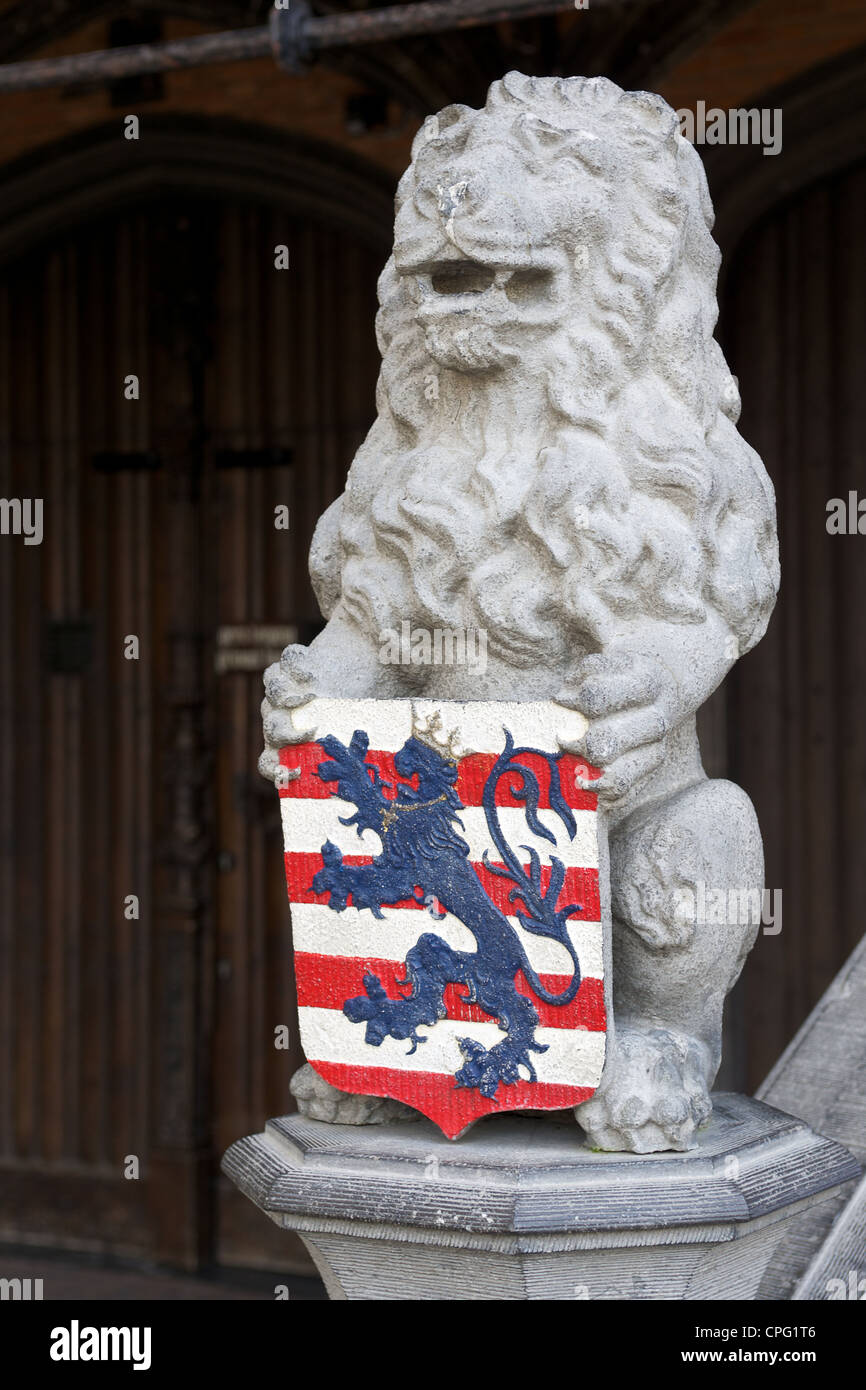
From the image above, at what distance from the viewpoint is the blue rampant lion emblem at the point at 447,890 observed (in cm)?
198

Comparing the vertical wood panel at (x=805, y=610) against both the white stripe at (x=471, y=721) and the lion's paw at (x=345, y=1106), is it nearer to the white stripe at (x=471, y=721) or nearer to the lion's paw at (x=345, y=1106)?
the lion's paw at (x=345, y=1106)

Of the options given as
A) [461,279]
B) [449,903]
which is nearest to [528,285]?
[461,279]

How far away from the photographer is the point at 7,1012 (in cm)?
530

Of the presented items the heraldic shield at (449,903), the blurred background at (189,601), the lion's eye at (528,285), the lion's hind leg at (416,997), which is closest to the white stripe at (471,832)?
the heraldic shield at (449,903)

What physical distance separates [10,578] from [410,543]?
3418 millimetres

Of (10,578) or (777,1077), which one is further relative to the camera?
(10,578)

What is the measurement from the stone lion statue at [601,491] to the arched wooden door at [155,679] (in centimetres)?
267

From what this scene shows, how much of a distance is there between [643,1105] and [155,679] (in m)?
3.39

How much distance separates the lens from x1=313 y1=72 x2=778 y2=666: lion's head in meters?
2.08

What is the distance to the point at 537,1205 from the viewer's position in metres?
1.91

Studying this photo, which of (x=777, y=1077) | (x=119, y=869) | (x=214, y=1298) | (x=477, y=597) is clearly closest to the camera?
(x=477, y=597)

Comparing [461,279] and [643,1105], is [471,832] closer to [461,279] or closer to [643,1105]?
[643,1105]

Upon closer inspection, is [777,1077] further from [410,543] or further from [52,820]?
[52,820]

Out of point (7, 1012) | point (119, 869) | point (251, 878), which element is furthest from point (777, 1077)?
point (7, 1012)
